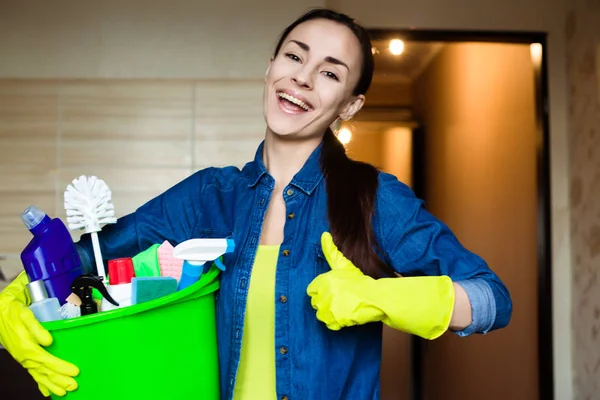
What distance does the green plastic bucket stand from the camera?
2.17ft

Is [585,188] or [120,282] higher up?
[585,188]

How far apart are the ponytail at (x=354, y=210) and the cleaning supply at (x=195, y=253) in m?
0.19

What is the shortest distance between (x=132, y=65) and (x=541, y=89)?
1.70 m

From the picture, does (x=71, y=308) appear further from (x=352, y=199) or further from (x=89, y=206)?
(x=352, y=199)

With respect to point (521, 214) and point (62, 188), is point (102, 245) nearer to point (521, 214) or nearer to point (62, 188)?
point (62, 188)

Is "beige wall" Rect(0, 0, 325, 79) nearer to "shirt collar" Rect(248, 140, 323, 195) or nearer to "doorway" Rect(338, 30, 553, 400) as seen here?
"doorway" Rect(338, 30, 553, 400)

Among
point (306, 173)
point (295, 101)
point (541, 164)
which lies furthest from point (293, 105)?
point (541, 164)

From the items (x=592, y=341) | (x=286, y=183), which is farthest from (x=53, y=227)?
(x=592, y=341)

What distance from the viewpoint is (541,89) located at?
262cm

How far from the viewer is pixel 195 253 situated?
748 millimetres

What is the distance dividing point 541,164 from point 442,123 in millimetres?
922

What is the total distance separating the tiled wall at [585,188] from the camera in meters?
2.30

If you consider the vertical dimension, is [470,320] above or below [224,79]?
below

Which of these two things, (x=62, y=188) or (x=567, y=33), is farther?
(x=567, y=33)
